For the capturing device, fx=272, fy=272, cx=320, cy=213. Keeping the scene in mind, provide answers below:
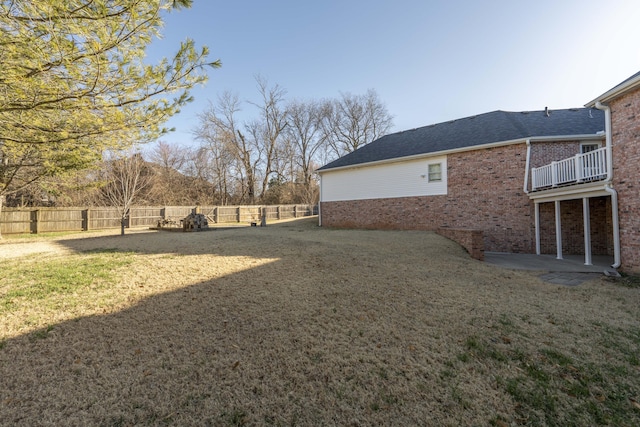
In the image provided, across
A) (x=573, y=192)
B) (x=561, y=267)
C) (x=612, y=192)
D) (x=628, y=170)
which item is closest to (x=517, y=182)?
(x=573, y=192)

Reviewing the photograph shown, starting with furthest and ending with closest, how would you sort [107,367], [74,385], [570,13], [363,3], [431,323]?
[363,3], [570,13], [431,323], [107,367], [74,385]

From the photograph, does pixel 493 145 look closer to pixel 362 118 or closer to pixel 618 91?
pixel 618 91

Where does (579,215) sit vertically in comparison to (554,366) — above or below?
above

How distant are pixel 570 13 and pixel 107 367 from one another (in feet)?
43.1

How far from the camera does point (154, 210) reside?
18391mm

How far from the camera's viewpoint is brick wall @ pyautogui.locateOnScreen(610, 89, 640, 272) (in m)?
6.20

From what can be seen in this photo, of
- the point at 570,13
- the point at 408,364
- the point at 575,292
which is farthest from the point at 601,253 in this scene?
the point at 408,364

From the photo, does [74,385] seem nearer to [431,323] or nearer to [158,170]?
[431,323]

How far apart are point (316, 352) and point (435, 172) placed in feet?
36.6

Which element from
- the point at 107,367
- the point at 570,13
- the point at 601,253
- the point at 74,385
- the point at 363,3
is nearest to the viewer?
the point at 74,385

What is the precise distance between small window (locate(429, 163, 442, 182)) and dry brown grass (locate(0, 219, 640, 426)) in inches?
298

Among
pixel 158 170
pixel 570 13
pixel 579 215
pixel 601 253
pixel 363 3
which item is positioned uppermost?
pixel 363 3

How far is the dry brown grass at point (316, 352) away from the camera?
2064 mm

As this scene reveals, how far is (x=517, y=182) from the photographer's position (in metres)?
10.0
